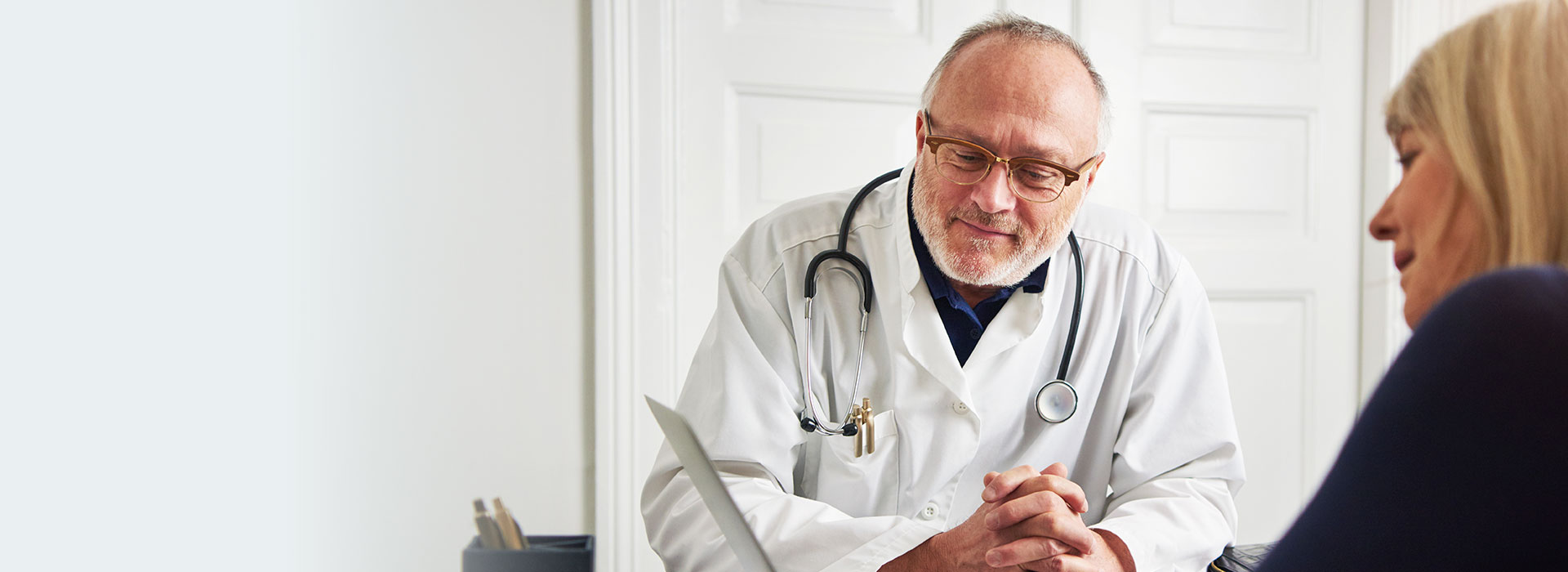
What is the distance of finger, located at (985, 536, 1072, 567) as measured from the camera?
0.97 metres

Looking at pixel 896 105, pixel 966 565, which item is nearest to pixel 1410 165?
pixel 966 565

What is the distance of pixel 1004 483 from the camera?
1.00 m

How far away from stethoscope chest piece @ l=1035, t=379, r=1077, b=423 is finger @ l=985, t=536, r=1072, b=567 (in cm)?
19

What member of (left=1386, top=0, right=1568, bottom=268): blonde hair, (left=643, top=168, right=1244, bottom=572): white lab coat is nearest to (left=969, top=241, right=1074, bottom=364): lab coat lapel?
(left=643, top=168, right=1244, bottom=572): white lab coat

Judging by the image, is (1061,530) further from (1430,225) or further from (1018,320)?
(1430,225)

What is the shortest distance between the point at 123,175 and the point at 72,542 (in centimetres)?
46

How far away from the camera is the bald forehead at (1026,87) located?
1124 mm

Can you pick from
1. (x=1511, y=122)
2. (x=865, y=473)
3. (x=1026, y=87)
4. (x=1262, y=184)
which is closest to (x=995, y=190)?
(x=1026, y=87)

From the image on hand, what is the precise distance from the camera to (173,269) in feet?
4.28

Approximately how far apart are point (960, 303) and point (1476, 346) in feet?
2.49

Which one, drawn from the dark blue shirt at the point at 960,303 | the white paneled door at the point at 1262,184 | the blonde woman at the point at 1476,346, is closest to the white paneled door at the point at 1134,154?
the white paneled door at the point at 1262,184

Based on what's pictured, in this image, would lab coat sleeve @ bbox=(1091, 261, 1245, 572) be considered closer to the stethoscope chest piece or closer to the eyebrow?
the stethoscope chest piece

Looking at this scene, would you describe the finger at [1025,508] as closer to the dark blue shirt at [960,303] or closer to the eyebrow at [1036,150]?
the dark blue shirt at [960,303]

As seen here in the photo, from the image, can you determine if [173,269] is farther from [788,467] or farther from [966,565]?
[966,565]
